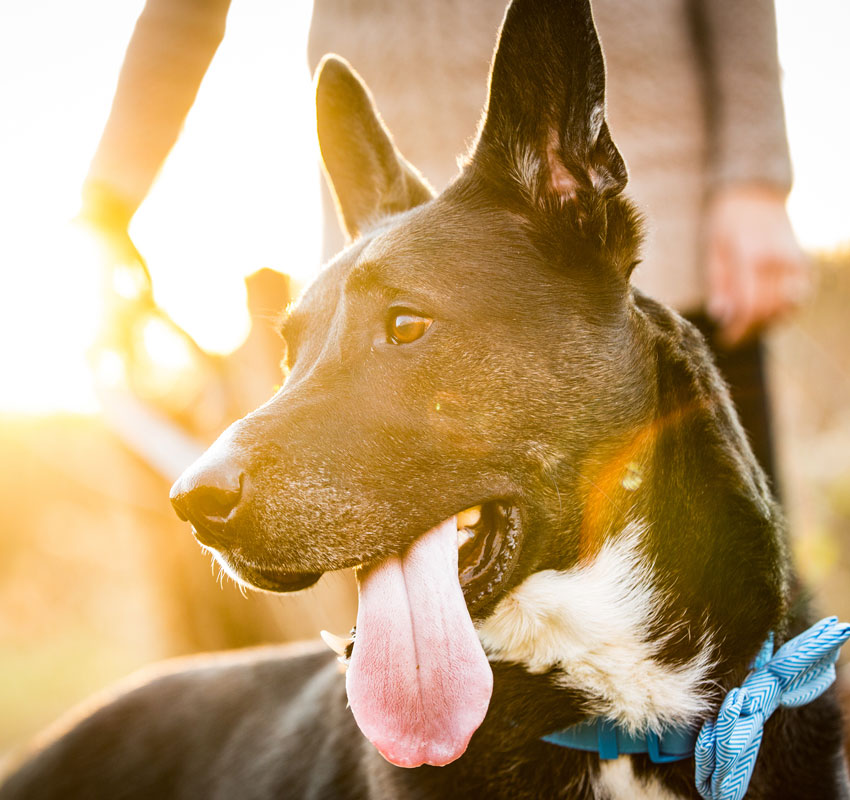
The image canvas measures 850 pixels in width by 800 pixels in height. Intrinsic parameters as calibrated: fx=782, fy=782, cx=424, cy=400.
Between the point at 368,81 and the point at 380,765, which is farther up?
the point at 368,81

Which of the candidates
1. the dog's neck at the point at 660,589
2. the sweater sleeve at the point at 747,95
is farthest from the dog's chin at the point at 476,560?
the sweater sleeve at the point at 747,95

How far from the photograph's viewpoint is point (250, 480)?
6.02 feet

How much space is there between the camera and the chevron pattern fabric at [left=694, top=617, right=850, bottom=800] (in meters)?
1.69

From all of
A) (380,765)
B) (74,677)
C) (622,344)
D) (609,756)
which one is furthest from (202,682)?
(74,677)

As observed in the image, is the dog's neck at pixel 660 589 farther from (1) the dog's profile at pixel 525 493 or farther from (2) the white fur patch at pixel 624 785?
(2) the white fur patch at pixel 624 785

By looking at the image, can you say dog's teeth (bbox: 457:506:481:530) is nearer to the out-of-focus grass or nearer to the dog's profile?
the dog's profile

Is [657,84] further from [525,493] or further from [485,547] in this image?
[485,547]

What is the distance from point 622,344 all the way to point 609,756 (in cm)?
102

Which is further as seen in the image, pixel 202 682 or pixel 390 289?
pixel 202 682

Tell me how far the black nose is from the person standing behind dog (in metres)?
1.51

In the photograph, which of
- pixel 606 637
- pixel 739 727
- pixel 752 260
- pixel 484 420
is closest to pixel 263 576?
pixel 484 420

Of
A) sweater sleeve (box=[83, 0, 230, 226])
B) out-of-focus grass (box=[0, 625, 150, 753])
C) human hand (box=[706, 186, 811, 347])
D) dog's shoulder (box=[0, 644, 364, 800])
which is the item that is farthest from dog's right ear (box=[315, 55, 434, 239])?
out-of-focus grass (box=[0, 625, 150, 753])

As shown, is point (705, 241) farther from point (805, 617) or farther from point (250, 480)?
point (250, 480)

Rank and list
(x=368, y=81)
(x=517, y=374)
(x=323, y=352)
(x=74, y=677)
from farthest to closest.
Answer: (x=74, y=677) < (x=368, y=81) < (x=323, y=352) < (x=517, y=374)
